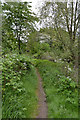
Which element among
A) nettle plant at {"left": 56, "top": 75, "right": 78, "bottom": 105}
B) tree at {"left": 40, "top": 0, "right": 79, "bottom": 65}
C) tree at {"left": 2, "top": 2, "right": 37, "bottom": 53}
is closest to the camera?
tree at {"left": 40, "top": 0, "right": 79, "bottom": 65}

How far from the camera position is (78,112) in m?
1.45

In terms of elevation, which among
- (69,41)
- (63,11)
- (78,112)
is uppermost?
(63,11)

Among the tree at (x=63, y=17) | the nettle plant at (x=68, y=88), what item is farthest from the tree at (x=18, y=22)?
the nettle plant at (x=68, y=88)

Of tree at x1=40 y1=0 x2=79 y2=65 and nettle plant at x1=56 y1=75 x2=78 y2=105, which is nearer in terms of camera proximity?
tree at x1=40 y1=0 x2=79 y2=65

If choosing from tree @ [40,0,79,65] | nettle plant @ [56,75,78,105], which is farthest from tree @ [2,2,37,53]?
nettle plant @ [56,75,78,105]

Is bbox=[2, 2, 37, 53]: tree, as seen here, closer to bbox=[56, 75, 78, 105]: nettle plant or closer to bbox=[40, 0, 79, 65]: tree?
bbox=[40, 0, 79, 65]: tree

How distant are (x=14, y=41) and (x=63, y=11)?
1404 millimetres

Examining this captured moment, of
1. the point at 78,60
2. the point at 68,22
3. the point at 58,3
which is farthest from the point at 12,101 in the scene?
the point at 58,3

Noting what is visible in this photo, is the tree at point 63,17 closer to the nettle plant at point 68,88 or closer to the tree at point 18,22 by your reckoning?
the tree at point 18,22

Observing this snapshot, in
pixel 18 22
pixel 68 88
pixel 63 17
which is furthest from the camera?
pixel 68 88

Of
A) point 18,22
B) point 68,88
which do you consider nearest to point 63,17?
point 18,22

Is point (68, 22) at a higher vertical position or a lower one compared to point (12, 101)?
higher

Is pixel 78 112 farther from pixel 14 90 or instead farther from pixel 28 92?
pixel 14 90

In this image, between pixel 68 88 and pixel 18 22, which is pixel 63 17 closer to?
pixel 18 22
